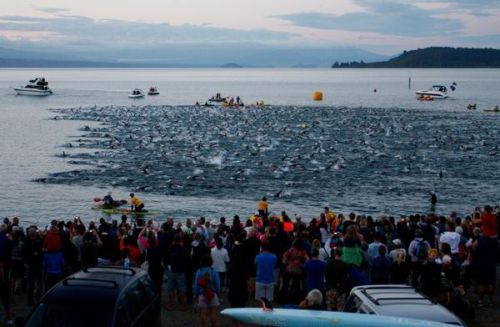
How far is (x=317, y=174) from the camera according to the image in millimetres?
46344

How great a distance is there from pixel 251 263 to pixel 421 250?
3.68m

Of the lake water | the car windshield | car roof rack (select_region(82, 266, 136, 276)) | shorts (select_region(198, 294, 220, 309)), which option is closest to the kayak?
the lake water

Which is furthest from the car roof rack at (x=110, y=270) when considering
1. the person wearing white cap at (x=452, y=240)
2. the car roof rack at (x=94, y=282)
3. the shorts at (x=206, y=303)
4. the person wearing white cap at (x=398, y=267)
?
the person wearing white cap at (x=452, y=240)

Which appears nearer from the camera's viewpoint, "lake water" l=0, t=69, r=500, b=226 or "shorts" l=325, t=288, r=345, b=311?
"shorts" l=325, t=288, r=345, b=311

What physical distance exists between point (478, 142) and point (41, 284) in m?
55.2

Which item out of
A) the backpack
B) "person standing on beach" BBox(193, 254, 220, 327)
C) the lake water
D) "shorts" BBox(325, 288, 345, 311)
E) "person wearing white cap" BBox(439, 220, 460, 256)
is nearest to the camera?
"shorts" BBox(325, 288, 345, 311)

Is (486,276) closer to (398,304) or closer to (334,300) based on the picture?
(334,300)

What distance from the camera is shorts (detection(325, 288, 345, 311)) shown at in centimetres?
1287

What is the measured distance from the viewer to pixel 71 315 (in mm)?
9445

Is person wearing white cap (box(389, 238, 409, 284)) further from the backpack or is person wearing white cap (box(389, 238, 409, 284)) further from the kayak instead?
the kayak

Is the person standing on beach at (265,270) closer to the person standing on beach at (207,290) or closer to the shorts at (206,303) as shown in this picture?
the person standing on beach at (207,290)

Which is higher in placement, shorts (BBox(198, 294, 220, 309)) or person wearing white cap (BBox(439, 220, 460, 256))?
person wearing white cap (BBox(439, 220, 460, 256))

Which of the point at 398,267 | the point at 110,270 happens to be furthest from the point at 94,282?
the point at 398,267

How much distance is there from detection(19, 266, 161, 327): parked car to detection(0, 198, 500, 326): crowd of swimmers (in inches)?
118
